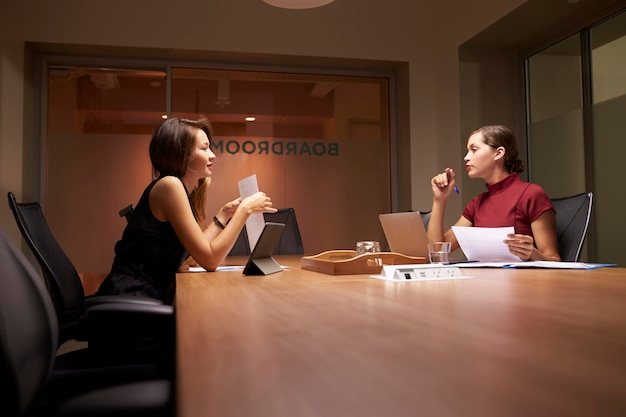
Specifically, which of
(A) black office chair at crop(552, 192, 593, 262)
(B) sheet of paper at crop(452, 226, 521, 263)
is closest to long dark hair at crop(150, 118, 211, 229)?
(B) sheet of paper at crop(452, 226, 521, 263)

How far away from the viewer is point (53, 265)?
2.16 meters


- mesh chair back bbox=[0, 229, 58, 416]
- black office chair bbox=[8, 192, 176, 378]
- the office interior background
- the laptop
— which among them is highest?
the office interior background

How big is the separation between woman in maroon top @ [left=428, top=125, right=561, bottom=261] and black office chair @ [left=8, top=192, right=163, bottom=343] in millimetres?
1773

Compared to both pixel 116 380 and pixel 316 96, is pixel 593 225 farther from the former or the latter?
pixel 116 380

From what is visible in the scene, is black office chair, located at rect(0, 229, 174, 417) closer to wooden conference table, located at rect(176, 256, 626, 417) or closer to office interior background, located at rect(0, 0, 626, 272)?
wooden conference table, located at rect(176, 256, 626, 417)

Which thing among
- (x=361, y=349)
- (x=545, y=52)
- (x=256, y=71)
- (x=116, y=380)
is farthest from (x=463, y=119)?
(x=361, y=349)

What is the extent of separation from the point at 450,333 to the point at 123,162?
4767 millimetres

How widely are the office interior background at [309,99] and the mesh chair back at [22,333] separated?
392cm

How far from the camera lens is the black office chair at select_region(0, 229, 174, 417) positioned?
77cm

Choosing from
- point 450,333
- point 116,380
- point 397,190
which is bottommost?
point 116,380

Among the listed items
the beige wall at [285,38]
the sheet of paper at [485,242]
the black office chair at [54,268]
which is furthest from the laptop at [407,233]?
the beige wall at [285,38]

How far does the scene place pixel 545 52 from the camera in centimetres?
473

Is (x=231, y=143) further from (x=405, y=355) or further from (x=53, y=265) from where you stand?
(x=405, y=355)

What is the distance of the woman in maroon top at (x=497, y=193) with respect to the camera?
8.89 ft
